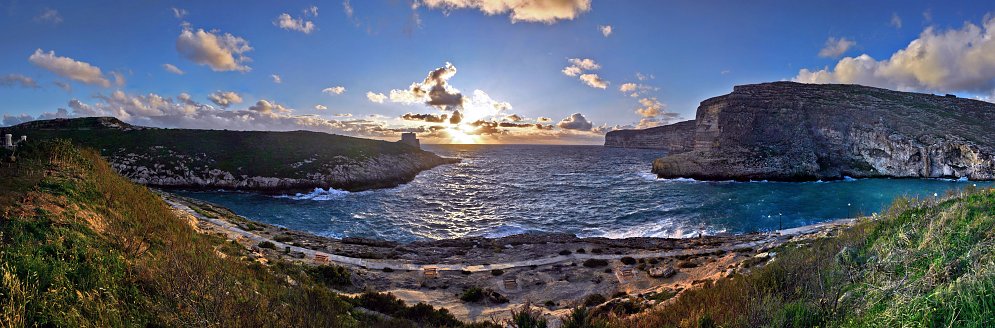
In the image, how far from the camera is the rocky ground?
1488 cm

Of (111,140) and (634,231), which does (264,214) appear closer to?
(634,231)

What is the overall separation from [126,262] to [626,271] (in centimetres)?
1852

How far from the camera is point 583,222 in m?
35.4

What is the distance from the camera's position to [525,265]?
67.2 ft

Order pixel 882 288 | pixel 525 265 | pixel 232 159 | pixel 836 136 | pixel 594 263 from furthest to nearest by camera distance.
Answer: pixel 836 136, pixel 232 159, pixel 525 265, pixel 594 263, pixel 882 288

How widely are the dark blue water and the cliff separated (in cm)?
609

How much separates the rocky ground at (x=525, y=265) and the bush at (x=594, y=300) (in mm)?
38

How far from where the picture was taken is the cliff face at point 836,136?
65438mm

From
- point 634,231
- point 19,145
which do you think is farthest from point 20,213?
point 634,231

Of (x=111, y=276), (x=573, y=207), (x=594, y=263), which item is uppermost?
(x=111, y=276)

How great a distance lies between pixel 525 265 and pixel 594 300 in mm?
6357

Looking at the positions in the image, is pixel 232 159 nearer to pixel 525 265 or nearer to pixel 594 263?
pixel 525 265

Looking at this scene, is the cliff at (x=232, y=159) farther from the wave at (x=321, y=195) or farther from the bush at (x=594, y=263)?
the bush at (x=594, y=263)

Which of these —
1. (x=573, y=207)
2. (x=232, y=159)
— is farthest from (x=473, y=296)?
(x=232, y=159)
